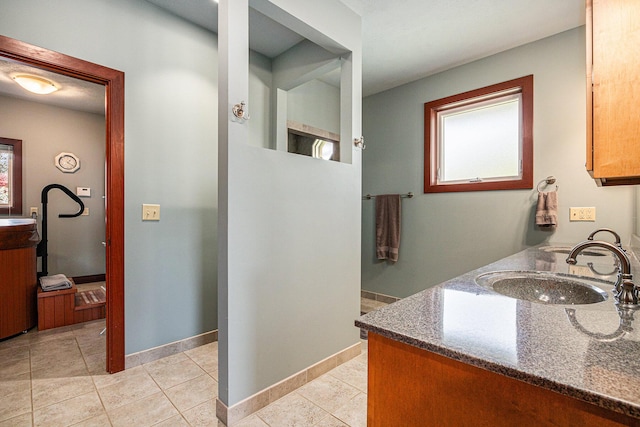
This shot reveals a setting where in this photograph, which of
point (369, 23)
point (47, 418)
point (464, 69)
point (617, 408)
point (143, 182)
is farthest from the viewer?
point (464, 69)

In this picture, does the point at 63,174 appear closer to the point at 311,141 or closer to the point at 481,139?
the point at 311,141

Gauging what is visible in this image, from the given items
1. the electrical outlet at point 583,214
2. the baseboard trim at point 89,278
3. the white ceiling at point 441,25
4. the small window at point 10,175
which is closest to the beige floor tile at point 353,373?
the electrical outlet at point 583,214

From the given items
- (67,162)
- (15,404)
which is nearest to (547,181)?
(15,404)

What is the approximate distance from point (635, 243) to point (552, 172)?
0.75m

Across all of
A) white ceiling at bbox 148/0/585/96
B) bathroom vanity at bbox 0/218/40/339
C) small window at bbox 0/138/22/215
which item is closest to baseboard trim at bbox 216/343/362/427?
bathroom vanity at bbox 0/218/40/339

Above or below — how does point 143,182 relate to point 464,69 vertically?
below

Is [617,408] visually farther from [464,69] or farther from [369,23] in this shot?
[464,69]

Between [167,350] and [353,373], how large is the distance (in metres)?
1.39

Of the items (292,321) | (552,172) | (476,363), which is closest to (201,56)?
(292,321)

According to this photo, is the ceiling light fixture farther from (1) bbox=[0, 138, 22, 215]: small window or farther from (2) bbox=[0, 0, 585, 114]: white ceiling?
(1) bbox=[0, 138, 22, 215]: small window

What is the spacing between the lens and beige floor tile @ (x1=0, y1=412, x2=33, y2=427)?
58.1 inches

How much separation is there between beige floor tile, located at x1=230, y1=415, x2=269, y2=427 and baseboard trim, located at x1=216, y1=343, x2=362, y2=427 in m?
0.02

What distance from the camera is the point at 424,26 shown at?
7.75ft

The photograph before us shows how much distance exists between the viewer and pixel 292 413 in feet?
5.31
